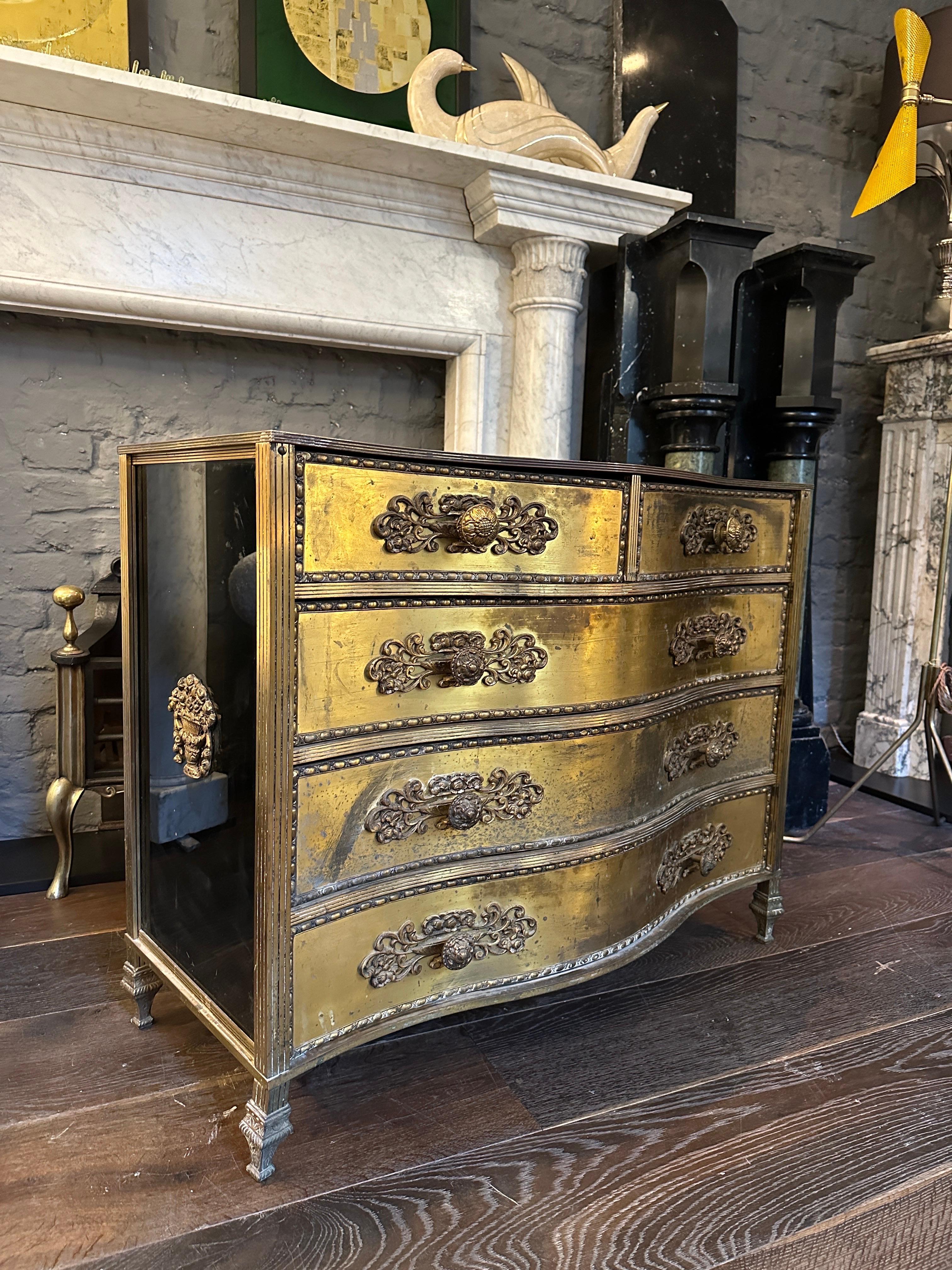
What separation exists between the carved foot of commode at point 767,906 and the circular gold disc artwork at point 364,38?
2.17 metres

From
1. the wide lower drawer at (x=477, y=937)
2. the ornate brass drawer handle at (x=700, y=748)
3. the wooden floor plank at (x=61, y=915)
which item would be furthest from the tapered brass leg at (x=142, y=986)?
the ornate brass drawer handle at (x=700, y=748)

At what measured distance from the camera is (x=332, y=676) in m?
1.11

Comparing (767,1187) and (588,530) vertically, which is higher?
(588,530)

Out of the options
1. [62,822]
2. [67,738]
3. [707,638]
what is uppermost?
[707,638]

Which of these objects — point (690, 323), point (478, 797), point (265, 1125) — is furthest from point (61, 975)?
point (690, 323)

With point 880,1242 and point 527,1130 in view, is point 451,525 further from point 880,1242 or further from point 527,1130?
point 880,1242

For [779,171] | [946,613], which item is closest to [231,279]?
[779,171]

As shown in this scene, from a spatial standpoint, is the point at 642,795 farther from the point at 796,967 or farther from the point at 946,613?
the point at 946,613

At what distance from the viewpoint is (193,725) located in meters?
1.26

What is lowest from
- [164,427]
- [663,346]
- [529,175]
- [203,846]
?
[203,846]

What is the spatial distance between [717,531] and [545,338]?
0.96 metres

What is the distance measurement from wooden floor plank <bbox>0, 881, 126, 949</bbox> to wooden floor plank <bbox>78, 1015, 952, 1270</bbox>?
0.91 metres

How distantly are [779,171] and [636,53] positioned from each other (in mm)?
712

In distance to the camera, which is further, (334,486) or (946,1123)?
(946,1123)
